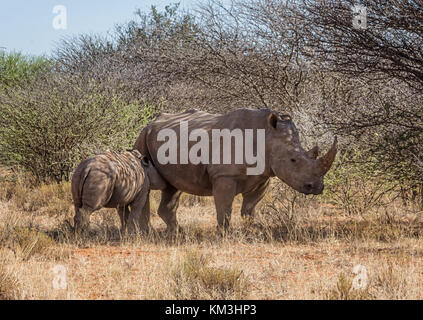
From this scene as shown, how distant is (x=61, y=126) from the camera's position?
12.9m

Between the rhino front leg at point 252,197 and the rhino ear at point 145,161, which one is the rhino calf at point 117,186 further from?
the rhino front leg at point 252,197

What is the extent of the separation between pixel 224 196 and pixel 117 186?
4.60 feet

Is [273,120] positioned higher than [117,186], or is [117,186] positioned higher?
[273,120]

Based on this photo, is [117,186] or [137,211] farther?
[137,211]

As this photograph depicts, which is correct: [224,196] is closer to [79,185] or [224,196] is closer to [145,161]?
[145,161]

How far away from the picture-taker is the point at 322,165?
25.0 feet

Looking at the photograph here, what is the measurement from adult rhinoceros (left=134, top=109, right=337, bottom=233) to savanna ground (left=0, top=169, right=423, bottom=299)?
0.47 meters

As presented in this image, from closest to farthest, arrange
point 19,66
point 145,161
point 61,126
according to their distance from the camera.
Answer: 1. point 145,161
2. point 61,126
3. point 19,66

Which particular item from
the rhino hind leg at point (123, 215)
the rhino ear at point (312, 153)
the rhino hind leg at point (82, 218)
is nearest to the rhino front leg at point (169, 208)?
the rhino hind leg at point (123, 215)

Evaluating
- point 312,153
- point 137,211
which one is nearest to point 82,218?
point 137,211

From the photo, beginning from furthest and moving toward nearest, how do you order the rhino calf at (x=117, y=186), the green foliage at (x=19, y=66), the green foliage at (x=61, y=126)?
the green foliage at (x=19, y=66)
the green foliage at (x=61, y=126)
the rhino calf at (x=117, y=186)

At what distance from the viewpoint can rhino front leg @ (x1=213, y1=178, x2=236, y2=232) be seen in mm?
8086

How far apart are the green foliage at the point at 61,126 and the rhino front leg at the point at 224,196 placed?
16.2 ft

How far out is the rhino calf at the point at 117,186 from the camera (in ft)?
25.2
